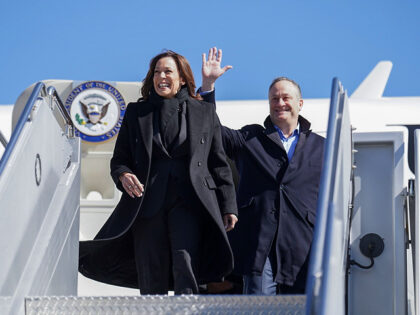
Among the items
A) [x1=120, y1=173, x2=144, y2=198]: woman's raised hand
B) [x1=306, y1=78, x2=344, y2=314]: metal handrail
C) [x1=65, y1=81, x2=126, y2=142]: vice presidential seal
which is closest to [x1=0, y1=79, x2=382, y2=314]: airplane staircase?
[x1=306, y1=78, x2=344, y2=314]: metal handrail

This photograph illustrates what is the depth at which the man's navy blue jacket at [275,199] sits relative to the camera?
489cm

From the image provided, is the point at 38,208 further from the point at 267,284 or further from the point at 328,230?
the point at 328,230

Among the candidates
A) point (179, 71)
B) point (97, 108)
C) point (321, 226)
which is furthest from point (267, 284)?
point (97, 108)

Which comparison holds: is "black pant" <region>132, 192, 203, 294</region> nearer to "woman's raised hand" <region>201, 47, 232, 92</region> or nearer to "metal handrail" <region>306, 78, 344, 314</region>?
"woman's raised hand" <region>201, 47, 232, 92</region>

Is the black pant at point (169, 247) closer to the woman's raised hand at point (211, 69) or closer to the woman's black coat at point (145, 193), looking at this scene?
the woman's black coat at point (145, 193)

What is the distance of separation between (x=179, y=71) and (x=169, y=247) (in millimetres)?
1068

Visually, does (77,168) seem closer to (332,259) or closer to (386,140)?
(386,140)

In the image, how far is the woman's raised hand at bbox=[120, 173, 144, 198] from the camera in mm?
4508

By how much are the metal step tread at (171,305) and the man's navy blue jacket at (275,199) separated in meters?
0.98

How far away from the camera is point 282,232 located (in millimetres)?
4934

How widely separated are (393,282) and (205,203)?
1.56m

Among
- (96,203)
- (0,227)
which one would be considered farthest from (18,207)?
(96,203)

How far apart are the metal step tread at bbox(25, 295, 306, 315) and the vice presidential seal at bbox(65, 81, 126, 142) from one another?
15.2 ft

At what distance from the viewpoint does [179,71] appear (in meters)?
4.90
